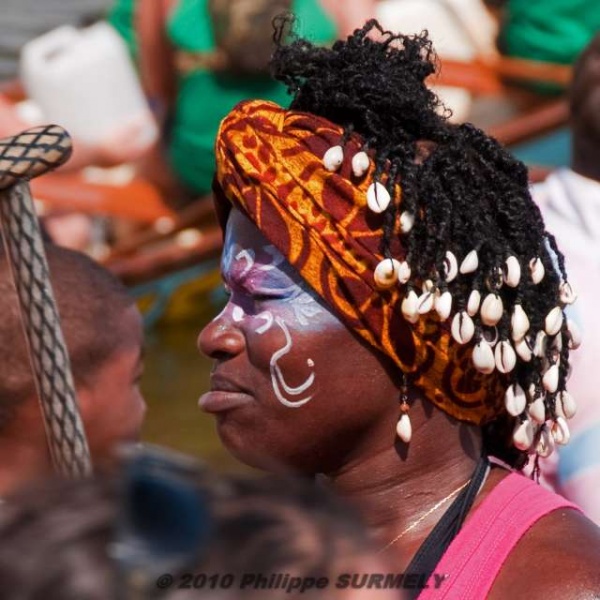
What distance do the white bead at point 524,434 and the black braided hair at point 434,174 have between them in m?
0.01

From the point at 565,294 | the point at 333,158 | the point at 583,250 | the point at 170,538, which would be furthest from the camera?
the point at 583,250

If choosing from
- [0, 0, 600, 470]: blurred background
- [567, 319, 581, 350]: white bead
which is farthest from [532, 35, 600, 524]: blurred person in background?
[0, 0, 600, 470]: blurred background

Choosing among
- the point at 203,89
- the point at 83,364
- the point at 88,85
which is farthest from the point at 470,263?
the point at 88,85

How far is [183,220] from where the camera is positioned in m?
6.93

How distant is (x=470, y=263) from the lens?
225cm

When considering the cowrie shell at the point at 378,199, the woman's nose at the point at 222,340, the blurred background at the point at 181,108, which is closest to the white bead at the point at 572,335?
the cowrie shell at the point at 378,199

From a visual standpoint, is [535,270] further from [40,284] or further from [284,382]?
[40,284]

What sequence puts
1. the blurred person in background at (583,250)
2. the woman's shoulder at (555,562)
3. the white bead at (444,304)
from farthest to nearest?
1. the blurred person in background at (583,250)
2. the white bead at (444,304)
3. the woman's shoulder at (555,562)

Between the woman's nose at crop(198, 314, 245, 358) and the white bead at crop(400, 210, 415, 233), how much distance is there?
27 centimetres

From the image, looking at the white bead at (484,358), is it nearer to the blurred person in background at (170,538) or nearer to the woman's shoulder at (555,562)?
the woman's shoulder at (555,562)

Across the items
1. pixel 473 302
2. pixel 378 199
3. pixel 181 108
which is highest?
pixel 378 199

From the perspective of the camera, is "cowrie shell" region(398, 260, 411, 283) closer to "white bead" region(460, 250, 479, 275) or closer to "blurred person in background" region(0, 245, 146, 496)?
"white bead" region(460, 250, 479, 275)

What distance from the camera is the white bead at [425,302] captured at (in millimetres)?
2244

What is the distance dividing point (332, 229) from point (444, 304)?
18 centimetres
